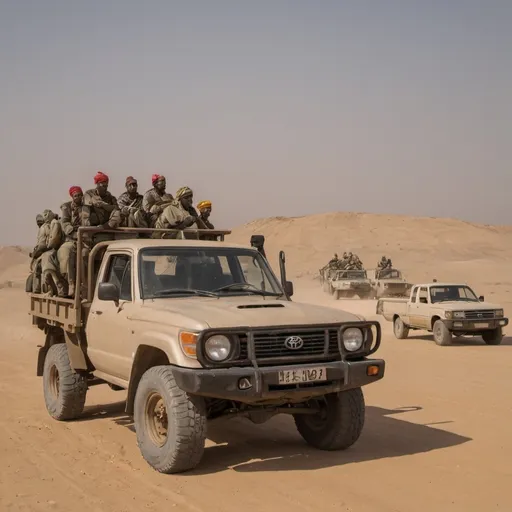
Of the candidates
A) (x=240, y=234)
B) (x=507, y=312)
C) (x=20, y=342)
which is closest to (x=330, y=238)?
(x=240, y=234)

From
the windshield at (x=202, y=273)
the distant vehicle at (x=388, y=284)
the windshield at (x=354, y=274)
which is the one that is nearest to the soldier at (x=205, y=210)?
the windshield at (x=202, y=273)

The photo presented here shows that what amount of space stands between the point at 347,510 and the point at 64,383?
4422 mm

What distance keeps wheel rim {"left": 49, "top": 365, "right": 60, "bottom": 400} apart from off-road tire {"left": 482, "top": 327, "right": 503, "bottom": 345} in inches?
450

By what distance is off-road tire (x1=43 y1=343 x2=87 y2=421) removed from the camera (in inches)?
332

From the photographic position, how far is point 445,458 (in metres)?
6.53

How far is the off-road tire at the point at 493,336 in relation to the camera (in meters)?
17.1

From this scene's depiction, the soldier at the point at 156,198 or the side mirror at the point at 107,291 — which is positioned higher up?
the soldier at the point at 156,198

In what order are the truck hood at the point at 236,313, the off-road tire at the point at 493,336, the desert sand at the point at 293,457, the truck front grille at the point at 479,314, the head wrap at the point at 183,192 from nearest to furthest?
the desert sand at the point at 293,457 < the truck hood at the point at 236,313 < the head wrap at the point at 183,192 < the truck front grille at the point at 479,314 < the off-road tire at the point at 493,336

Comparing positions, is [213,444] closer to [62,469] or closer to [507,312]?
[62,469]

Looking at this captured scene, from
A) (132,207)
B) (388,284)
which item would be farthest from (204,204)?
(388,284)

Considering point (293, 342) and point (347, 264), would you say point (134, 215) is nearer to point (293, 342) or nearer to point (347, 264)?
point (293, 342)

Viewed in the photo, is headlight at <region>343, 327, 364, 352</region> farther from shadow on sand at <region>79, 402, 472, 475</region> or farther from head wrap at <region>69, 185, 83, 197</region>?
head wrap at <region>69, 185, 83, 197</region>

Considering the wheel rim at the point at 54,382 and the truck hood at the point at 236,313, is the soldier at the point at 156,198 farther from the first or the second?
the truck hood at the point at 236,313

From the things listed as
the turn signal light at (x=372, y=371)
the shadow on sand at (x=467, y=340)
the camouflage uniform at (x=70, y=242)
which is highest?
the camouflage uniform at (x=70, y=242)
